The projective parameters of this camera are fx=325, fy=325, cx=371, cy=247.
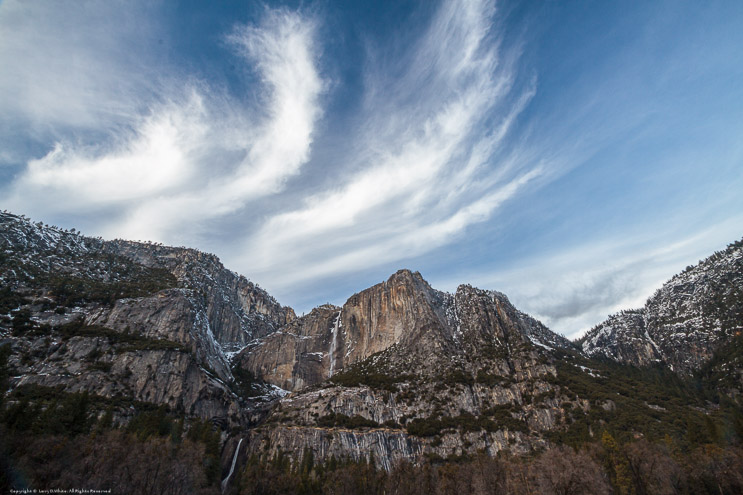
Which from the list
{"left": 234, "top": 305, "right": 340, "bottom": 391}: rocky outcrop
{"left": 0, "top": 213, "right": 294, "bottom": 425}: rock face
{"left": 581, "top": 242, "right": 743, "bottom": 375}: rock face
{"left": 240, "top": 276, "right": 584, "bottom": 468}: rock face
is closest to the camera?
{"left": 0, "top": 213, "right": 294, "bottom": 425}: rock face

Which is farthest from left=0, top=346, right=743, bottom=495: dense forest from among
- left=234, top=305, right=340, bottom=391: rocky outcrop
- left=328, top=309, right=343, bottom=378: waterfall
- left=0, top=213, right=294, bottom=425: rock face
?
left=328, top=309, right=343, bottom=378: waterfall

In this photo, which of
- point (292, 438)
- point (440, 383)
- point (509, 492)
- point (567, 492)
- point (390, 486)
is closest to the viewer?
point (567, 492)

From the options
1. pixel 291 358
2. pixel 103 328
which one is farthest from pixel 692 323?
pixel 103 328

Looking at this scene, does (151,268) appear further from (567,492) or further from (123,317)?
(567,492)

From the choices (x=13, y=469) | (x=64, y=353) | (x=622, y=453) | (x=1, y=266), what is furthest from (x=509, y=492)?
(x=1, y=266)

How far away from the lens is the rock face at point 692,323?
475 feet

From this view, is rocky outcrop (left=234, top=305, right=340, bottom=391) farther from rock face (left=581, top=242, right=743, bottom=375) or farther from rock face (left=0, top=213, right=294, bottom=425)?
rock face (left=581, top=242, right=743, bottom=375)

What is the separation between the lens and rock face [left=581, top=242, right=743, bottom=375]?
14488 centimetres

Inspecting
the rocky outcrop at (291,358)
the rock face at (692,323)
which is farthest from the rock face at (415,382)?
the rock face at (692,323)

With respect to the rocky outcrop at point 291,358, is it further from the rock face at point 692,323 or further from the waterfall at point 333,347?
the rock face at point 692,323

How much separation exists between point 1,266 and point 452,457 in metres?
158

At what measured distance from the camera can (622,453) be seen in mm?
50625

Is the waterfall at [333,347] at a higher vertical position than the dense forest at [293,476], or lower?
higher

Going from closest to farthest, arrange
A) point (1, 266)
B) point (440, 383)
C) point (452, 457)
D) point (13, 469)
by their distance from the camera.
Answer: point (13, 469)
point (452, 457)
point (1, 266)
point (440, 383)
